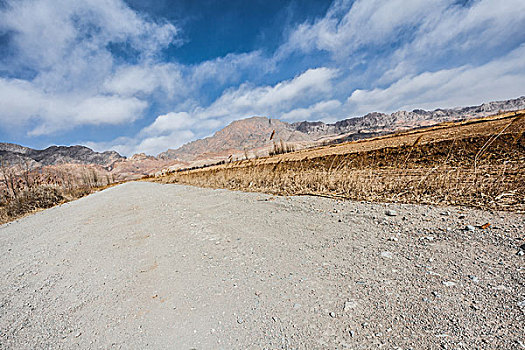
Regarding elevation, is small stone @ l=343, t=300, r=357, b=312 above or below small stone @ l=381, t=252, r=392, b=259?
above

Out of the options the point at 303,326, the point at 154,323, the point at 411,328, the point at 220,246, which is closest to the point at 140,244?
the point at 220,246

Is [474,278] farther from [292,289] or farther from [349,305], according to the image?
[292,289]

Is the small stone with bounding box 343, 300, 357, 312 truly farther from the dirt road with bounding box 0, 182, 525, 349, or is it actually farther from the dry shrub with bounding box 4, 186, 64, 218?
the dry shrub with bounding box 4, 186, 64, 218

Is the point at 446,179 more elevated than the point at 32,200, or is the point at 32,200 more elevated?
the point at 32,200

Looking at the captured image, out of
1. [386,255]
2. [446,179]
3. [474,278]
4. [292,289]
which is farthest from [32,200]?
[446,179]

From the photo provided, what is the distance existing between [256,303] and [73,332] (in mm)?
1494

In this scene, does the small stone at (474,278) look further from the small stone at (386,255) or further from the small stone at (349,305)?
the small stone at (349,305)

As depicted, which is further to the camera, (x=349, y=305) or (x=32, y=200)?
(x=32, y=200)

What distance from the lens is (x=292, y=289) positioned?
1931mm

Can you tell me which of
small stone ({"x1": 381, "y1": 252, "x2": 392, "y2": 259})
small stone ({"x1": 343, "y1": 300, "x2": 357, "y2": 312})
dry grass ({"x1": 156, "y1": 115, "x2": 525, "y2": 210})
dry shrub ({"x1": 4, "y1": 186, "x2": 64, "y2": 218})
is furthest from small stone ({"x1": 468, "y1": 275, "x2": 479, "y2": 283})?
dry shrub ({"x1": 4, "y1": 186, "x2": 64, "y2": 218})

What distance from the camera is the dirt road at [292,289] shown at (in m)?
1.40

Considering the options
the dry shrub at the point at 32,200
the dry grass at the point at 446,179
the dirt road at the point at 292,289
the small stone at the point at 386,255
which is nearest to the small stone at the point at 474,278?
the dirt road at the point at 292,289

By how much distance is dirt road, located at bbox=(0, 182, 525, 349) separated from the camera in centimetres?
140

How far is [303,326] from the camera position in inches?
59.2
